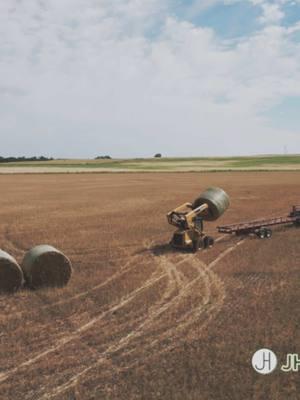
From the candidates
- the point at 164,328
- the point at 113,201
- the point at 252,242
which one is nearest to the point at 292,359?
the point at 164,328

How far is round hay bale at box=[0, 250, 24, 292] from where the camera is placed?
41.9 feet

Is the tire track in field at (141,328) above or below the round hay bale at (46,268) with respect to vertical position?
below

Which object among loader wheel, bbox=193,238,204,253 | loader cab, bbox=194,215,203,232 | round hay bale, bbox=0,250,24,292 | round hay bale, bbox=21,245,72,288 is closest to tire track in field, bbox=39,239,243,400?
loader wheel, bbox=193,238,204,253

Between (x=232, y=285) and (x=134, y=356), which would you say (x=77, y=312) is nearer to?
(x=134, y=356)

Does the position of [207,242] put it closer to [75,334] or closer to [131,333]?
[131,333]

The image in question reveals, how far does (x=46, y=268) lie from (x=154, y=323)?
4.24 m

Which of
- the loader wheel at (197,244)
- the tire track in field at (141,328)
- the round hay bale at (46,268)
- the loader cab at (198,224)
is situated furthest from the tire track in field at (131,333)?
the loader cab at (198,224)

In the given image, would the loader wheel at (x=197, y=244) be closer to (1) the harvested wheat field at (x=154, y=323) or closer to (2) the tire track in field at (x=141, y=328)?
(1) the harvested wheat field at (x=154, y=323)

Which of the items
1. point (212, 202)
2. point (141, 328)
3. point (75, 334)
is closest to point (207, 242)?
point (212, 202)

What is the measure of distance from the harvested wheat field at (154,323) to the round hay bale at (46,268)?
0.37 m

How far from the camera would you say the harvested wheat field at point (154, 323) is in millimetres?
8203

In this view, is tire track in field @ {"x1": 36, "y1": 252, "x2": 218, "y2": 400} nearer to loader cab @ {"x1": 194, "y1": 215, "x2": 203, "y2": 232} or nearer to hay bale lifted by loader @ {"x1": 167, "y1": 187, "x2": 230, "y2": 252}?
hay bale lifted by loader @ {"x1": 167, "y1": 187, "x2": 230, "y2": 252}

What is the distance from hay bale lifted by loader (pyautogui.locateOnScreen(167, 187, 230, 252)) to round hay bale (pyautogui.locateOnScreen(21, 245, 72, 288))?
6095 millimetres

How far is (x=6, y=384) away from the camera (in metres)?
8.27
